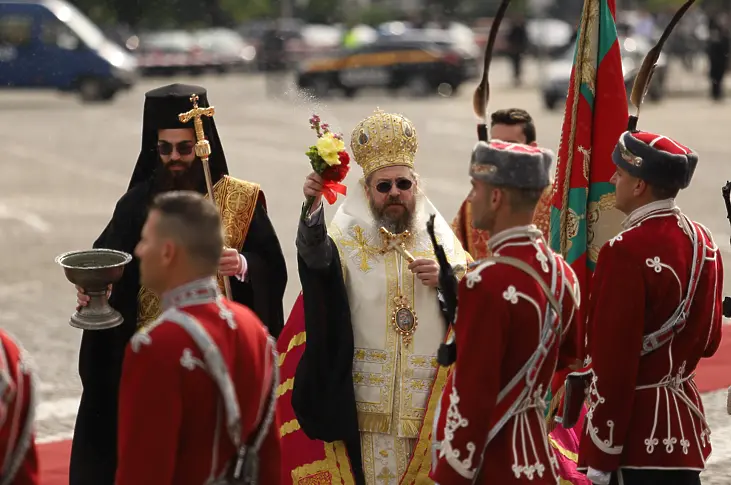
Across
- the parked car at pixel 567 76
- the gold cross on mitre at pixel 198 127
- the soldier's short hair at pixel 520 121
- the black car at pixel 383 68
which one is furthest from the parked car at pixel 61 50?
the gold cross on mitre at pixel 198 127

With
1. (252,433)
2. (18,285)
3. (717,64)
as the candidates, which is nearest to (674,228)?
(252,433)

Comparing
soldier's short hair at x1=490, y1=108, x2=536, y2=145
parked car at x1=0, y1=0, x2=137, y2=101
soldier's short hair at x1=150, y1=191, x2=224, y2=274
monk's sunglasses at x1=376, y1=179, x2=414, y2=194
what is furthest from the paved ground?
soldier's short hair at x1=150, y1=191, x2=224, y2=274

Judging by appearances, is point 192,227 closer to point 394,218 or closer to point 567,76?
point 394,218

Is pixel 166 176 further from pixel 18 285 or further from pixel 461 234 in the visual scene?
pixel 18 285

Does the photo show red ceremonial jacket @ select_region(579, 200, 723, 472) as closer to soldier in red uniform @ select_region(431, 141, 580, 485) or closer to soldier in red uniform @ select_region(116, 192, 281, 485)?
soldier in red uniform @ select_region(431, 141, 580, 485)

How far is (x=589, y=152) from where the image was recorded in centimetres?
627

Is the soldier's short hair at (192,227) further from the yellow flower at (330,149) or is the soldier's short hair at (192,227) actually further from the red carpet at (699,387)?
the red carpet at (699,387)

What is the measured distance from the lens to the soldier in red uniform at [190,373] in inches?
146

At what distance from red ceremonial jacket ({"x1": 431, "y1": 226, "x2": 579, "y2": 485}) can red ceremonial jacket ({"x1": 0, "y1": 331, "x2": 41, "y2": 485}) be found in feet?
4.33

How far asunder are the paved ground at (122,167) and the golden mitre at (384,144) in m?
0.21

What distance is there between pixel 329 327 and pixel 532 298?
1447mm

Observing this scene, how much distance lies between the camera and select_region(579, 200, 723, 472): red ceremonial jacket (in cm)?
474

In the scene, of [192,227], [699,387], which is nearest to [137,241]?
[192,227]

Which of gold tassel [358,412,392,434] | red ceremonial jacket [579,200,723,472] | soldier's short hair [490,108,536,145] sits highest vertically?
soldier's short hair [490,108,536,145]
